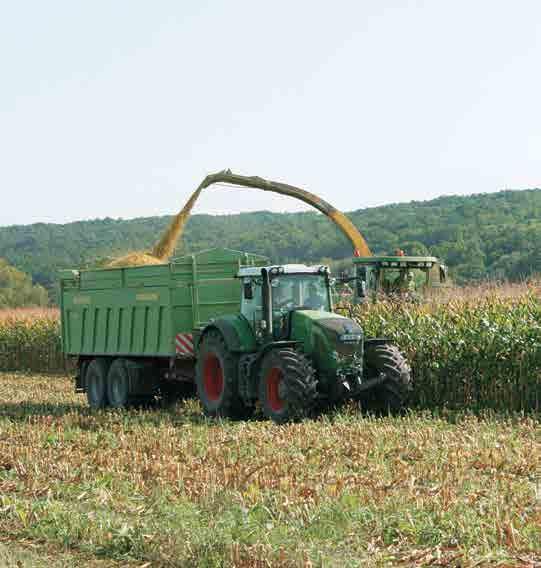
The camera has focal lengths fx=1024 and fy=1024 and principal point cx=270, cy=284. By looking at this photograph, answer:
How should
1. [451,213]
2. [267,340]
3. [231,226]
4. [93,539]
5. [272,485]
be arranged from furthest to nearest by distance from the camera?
[231,226] < [451,213] < [267,340] < [272,485] < [93,539]

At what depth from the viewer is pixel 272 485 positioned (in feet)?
24.4

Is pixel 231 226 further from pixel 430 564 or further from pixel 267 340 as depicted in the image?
pixel 430 564

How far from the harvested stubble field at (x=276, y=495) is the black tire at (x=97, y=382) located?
429cm

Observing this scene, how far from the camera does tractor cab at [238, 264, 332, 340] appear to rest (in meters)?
12.1

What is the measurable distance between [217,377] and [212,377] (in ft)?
0.21

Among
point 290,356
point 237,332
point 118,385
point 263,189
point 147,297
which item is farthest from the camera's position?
point 263,189

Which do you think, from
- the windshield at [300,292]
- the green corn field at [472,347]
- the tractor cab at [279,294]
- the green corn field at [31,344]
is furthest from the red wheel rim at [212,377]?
the green corn field at [31,344]

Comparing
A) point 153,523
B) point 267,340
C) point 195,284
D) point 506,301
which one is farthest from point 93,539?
point 506,301

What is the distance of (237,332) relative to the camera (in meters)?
12.3

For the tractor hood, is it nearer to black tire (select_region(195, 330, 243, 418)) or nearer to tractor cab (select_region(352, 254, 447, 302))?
black tire (select_region(195, 330, 243, 418))

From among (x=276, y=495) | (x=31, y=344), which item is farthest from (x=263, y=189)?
(x=276, y=495)

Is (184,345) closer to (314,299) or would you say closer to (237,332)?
(237,332)

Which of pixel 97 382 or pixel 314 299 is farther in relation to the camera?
pixel 97 382

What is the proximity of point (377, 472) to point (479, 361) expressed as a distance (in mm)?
5940
